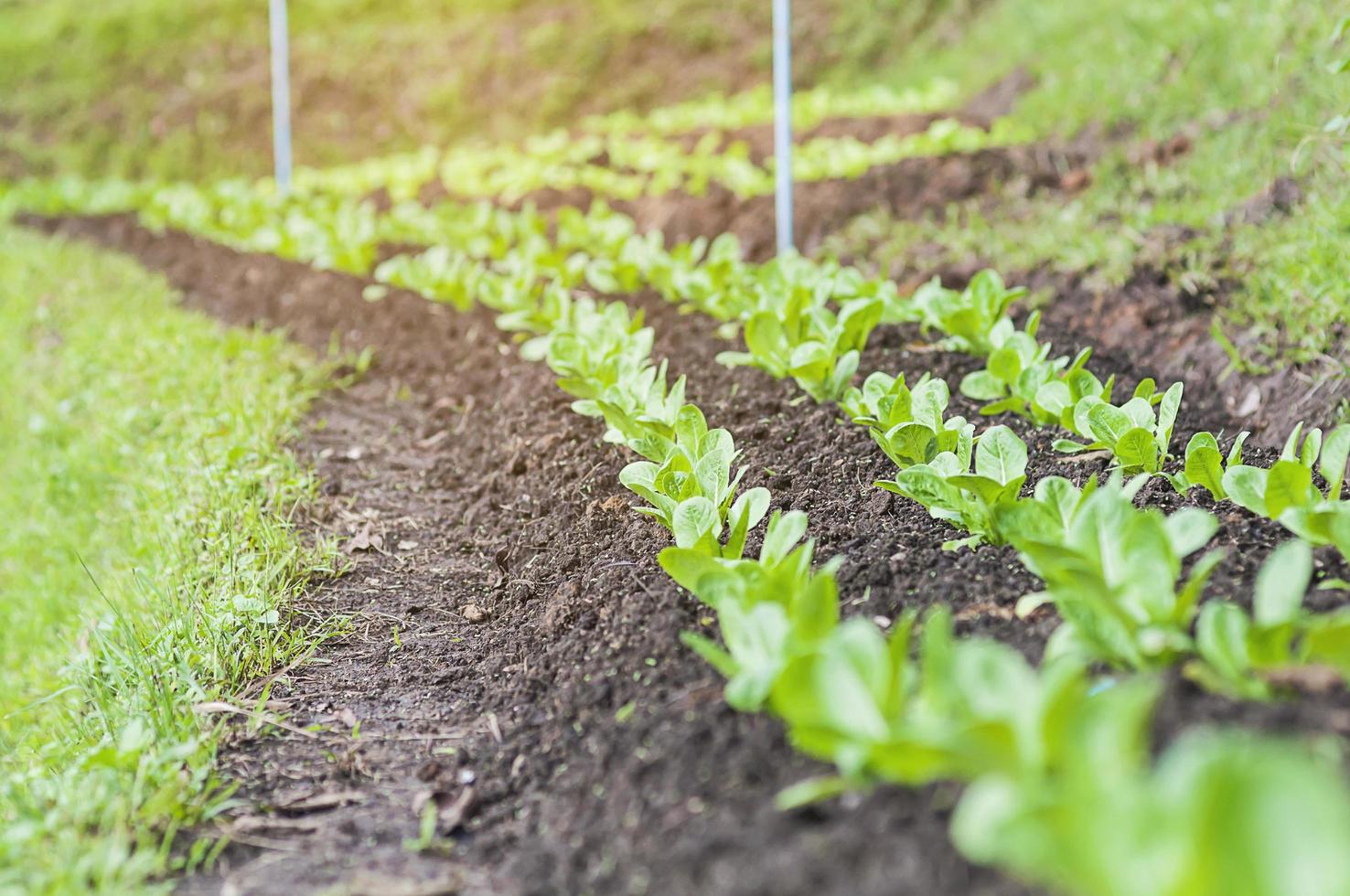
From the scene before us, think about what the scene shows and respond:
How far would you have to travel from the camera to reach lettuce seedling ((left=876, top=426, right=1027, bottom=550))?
1.89 metres

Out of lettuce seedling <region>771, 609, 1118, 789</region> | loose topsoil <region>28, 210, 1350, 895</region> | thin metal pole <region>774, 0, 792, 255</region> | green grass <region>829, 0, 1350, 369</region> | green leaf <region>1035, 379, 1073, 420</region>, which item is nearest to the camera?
lettuce seedling <region>771, 609, 1118, 789</region>

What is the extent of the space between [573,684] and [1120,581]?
31.5 inches

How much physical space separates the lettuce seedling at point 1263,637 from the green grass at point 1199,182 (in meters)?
1.80

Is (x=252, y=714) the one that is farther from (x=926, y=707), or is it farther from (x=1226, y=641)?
(x=1226, y=641)

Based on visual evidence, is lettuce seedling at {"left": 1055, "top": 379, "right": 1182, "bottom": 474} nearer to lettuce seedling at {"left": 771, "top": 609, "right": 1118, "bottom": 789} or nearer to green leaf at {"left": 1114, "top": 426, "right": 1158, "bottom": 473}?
green leaf at {"left": 1114, "top": 426, "right": 1158, "bottom": 473}

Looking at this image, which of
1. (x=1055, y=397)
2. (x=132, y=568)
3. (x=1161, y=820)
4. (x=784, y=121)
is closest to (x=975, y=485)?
(x=1055, y=397)

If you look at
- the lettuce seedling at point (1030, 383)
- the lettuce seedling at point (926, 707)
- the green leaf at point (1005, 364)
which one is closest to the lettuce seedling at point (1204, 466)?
the lettuce seedling at point (1030, 383)

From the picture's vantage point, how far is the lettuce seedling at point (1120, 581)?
1370 mm

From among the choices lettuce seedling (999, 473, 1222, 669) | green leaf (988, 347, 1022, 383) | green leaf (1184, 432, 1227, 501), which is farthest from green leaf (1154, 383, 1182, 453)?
lettuce seedling (999, 473, 1222, 669)

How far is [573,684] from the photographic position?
1.77 m

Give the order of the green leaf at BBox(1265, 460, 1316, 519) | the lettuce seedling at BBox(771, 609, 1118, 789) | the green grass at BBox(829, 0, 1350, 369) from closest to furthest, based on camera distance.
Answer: the lettuce seedling at BBox(771, 609, 1118, 789)
the green leaf at BBox(1265, 460, 1316, 519)
the green grass at BBox(829, 0, 1350, 369)

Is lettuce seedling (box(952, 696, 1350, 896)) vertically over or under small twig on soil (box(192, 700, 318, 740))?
over

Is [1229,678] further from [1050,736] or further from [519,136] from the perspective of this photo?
[519,136]

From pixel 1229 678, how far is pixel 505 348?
9.09 ft
